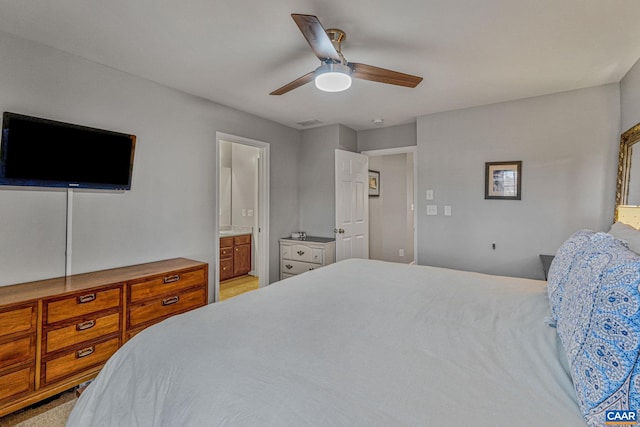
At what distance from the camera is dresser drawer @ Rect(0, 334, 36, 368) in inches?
68.5

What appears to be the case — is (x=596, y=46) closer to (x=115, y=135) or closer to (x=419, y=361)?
(x=419, y=361)

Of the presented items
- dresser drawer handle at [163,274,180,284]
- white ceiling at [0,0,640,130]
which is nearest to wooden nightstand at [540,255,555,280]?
white ceiling at [0,0,640,130]

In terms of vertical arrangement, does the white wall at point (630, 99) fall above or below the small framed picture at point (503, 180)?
above

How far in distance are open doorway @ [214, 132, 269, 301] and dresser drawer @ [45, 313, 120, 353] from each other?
2094 millimetres

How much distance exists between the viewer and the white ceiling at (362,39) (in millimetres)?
1778

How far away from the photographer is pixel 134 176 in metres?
2.74

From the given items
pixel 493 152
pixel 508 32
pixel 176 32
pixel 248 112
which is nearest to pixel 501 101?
pixel 493 152

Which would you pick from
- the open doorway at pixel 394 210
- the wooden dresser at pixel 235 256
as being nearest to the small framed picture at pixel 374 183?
the open doorway at pixel 394 210

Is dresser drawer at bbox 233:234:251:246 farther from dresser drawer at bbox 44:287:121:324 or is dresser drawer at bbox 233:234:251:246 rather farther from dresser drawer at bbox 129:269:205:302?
dresser drawer at bbox 44:287:121:324

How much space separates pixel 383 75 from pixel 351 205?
241 centimetres

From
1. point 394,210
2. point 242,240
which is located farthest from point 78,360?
point 394,210

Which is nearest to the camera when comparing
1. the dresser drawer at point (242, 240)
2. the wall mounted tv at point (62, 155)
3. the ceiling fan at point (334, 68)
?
the ceiling fan at point (334, 68)

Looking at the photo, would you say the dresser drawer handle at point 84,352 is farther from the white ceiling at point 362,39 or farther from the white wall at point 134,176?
the white ceiling at point 362,39

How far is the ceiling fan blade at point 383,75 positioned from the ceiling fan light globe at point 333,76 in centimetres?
12
